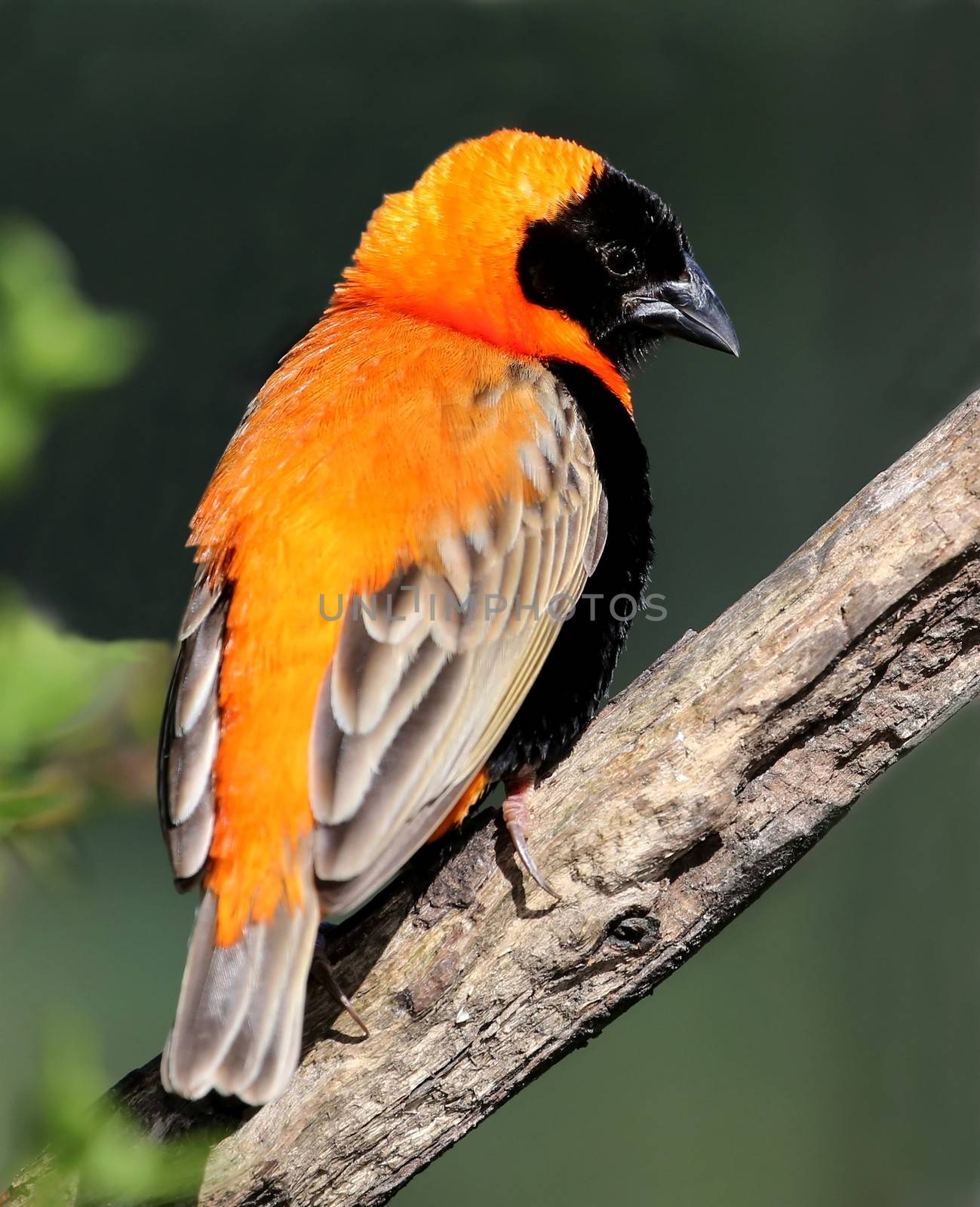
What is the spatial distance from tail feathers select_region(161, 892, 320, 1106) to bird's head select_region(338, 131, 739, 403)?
5.19ft

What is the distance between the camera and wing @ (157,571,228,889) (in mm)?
2408

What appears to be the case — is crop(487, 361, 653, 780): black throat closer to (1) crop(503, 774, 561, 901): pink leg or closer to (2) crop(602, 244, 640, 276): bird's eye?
(1) crop(503, 774, 561, 901): pink leg

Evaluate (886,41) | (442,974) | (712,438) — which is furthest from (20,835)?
(886,41)

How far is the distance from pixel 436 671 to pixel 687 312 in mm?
1539

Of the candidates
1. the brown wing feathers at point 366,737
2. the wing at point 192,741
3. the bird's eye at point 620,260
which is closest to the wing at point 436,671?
the brown wing feathers at point 366,737

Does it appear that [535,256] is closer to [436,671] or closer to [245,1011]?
[436,671]

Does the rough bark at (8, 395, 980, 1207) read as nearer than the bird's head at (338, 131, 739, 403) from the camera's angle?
Yes

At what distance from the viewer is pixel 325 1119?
250 cm

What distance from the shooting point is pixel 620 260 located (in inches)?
139

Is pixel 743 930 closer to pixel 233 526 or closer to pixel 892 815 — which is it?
pixel 892 815

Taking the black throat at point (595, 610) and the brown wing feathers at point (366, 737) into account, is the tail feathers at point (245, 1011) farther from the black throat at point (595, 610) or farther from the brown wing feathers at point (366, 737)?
the black throat at point (595, 610)

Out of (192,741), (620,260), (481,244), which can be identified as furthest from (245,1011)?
(620,260)

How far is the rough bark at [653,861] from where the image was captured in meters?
2.45

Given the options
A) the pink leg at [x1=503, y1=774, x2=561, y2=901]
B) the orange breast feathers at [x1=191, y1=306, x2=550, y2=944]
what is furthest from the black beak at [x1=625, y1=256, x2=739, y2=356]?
the pink leg at [x1=503, y1=774, x2=561, y2=901]
